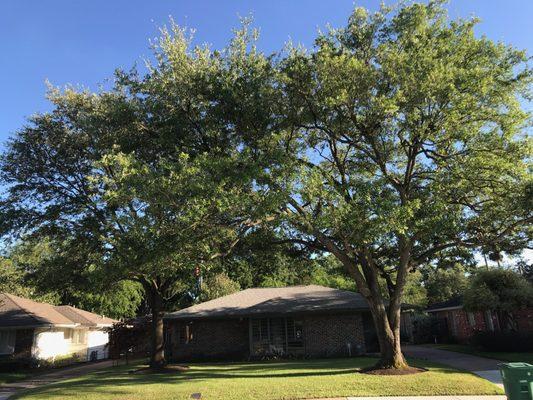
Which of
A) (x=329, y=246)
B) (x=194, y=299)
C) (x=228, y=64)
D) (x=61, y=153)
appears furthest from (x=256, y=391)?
(x=194, y=299)

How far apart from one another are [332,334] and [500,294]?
9.46 metres

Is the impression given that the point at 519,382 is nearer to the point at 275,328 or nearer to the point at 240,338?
the point at 275,328

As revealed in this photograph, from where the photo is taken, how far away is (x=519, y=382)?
359 inches

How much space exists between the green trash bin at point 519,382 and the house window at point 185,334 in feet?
74.3

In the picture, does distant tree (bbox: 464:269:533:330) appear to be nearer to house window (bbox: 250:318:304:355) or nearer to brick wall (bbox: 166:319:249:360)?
house window (bbox: 250:318:304:355)

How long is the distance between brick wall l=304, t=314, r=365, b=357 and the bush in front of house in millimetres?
6652

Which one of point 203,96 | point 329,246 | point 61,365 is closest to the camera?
point 203,96

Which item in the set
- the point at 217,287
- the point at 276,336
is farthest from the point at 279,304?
the point at 217,287

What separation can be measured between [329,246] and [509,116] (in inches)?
294

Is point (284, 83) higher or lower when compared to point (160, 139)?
higher

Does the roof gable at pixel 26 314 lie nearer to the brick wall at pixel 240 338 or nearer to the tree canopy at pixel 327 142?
the brick wall at pixel 240 338

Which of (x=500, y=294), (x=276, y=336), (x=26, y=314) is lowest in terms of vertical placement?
(x=276, y=336)

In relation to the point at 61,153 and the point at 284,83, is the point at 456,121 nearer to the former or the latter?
the point at 284,83

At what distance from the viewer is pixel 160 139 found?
16.3m
